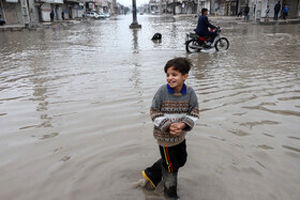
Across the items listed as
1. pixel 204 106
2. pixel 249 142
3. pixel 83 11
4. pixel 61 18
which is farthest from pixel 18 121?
pixel 83 11

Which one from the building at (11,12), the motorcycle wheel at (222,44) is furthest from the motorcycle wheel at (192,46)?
the building at (11,12)

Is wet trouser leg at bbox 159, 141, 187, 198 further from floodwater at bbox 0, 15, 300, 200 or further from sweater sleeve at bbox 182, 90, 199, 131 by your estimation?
sweater sleeve at bbox 182, 90, 199, 131

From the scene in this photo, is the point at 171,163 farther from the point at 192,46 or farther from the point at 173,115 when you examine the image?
the point at 192,46

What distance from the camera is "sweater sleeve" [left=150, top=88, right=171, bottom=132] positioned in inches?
87.3

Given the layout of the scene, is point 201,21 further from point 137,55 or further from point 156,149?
point 156,149

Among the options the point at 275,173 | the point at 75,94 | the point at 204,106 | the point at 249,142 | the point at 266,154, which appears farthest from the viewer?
the point at 75,94

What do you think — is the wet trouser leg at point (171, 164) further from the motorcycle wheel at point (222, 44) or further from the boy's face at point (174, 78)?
the motorcycle wheel at point (222, 44)

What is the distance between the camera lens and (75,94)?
5664 millimetres

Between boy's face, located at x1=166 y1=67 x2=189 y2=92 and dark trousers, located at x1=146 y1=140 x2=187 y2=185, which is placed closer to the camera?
boy's face, located at x1=166 y1=67 x2=189 y2=92

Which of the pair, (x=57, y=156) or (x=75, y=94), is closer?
(x=57, y=156)

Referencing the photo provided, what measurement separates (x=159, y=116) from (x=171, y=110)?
0.40ft

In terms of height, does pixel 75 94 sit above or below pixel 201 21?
below

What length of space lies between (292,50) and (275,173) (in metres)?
9.38

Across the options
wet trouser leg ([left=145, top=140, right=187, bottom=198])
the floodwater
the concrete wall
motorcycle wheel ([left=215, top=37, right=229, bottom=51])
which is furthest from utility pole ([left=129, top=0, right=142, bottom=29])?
wet trouser leg ([left=145, top=140, right=187, bottom=198])
